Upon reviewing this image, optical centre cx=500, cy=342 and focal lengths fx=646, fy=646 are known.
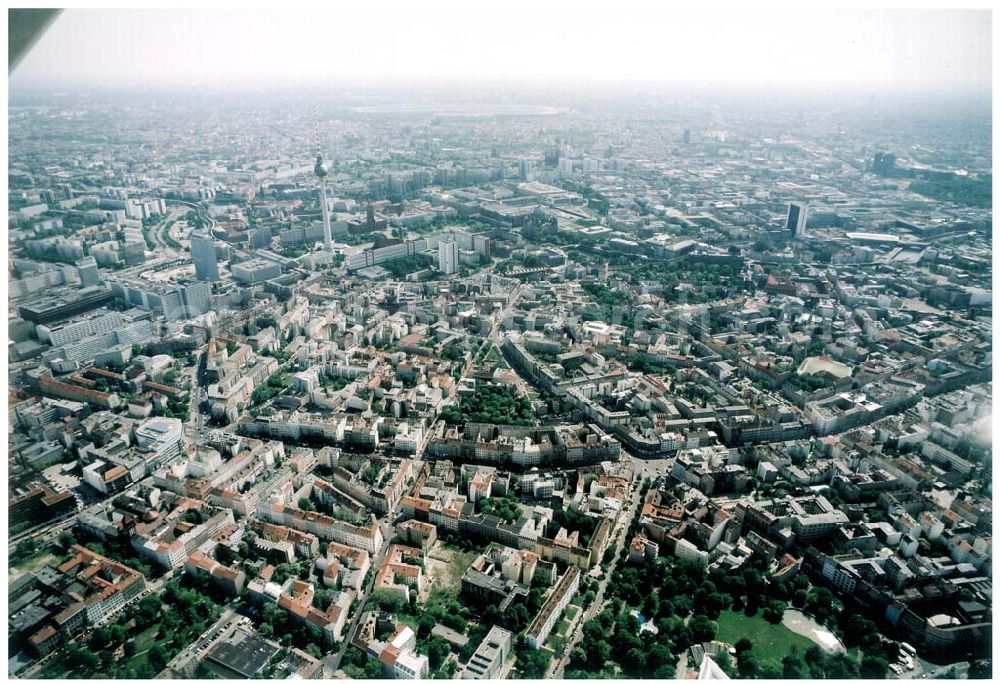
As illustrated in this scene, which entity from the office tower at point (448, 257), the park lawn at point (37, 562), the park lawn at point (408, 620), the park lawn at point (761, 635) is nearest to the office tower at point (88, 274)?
the office tower at point (448, 257)

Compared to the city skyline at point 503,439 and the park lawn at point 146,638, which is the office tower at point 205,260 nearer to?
the city skyline at point 503,439

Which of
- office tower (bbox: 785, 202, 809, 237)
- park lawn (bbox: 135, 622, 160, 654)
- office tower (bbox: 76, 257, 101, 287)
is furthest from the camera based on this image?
office tower (bbox: 785, 202, 809, 237)

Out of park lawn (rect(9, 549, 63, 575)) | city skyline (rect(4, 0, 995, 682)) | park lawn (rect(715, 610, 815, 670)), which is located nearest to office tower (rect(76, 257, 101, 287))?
city skyline (rect(4, 0, 995, 682))

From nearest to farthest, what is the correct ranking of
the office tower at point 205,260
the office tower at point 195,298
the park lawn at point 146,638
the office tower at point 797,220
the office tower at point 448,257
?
1. the park lawn at point 146,638
2. the office tower at point 195,298
3. the office tower at point 205,260
4. the office tower at point 448,257
5. the office tower at point 797,220

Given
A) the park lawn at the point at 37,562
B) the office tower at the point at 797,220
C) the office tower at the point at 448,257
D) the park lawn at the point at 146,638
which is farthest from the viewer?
the office tower at the point at 797,220

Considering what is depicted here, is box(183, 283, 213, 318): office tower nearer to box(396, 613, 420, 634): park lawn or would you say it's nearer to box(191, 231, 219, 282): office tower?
box(191, 231, 219, 282): office tower
